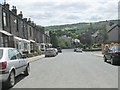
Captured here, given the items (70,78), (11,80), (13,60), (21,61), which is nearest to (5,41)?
(21,61)

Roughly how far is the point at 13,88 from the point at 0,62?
1.10 meters

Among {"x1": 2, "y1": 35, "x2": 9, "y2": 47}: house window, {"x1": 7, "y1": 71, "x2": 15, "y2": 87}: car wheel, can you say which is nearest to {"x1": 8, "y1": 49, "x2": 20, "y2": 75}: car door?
{"x1": 7, "y1": 71, "x2": 15, "y2": 87}: car wheel

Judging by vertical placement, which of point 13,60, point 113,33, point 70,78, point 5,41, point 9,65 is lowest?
point 70,78

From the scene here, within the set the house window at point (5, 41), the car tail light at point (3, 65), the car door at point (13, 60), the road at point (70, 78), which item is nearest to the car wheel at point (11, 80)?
the road at point (70, 78)

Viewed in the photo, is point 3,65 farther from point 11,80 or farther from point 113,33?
point 113,33

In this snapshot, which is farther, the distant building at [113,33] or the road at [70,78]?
the distant building at [113,33]

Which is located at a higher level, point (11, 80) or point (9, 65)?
point (9, 65)

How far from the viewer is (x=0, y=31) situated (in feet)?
105

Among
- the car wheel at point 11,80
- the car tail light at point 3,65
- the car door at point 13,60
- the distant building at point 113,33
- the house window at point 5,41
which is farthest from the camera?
the distant building at point 113,33

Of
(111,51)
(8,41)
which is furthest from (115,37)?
(111,51)

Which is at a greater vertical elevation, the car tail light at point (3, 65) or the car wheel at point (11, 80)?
the car tail light at point (3, 65)

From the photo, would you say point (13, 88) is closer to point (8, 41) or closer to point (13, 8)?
point (8, 41)

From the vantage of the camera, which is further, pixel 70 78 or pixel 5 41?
pixel 5 41

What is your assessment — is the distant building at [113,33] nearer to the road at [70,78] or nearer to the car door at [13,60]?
the road at [70,78]
